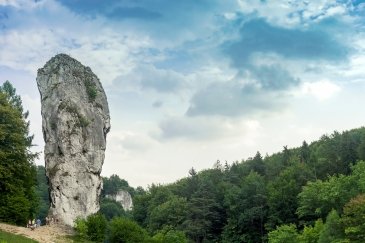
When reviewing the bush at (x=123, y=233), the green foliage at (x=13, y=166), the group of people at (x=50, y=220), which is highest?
the green foliage at (x=13, y=166)

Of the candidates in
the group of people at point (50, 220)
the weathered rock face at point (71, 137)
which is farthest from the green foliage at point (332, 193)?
the group of people at point (50, 220)

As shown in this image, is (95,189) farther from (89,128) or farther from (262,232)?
(262,232)

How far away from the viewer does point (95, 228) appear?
46844mm

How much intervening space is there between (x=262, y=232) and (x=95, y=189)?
34.6 meters

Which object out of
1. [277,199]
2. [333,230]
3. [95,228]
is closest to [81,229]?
[95,228]

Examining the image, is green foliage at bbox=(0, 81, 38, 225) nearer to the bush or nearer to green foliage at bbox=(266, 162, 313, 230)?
the bush

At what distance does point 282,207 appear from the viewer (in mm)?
73938

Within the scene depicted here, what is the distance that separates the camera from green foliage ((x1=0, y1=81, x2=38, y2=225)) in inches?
1780

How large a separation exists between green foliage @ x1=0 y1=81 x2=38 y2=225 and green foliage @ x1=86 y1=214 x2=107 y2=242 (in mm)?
6265

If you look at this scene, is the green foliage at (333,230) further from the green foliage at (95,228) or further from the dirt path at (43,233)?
the dirt path at (43,233)

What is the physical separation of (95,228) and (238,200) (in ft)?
120

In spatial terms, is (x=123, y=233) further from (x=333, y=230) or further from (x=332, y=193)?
(x=332, y=193)

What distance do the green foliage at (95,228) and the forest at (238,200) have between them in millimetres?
95

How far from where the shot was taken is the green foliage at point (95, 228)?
4625 cm
